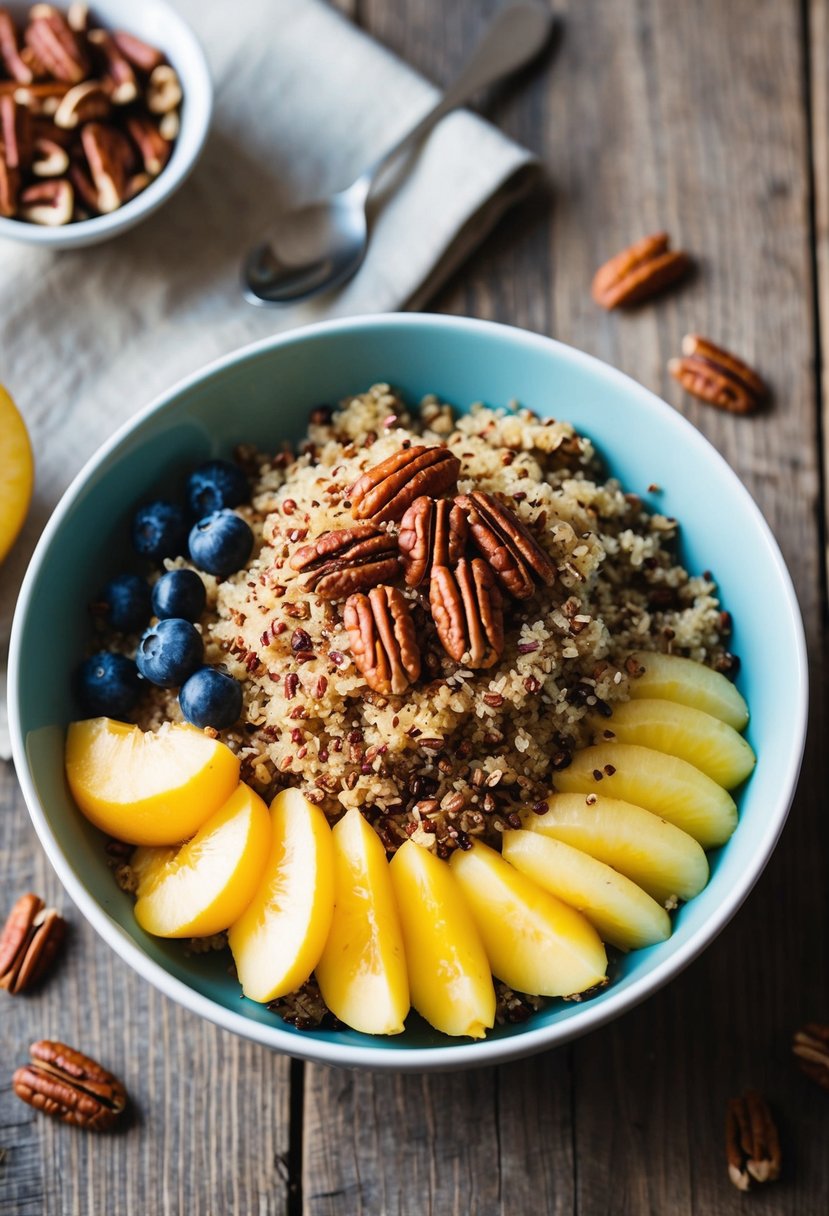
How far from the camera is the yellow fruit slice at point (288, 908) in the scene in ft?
4.07

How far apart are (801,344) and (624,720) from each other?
0.85 meters

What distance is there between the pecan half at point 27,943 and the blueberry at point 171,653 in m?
0.46

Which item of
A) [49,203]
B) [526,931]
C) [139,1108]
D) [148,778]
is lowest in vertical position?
[139,1108]

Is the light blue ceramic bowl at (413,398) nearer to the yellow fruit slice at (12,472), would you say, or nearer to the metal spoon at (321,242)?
the yellow fruit slice at (12,472)

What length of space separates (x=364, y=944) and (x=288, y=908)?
0.10 meters

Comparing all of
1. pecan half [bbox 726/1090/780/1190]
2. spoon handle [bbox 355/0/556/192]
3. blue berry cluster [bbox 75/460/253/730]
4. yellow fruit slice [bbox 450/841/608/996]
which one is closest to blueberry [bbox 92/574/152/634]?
blue berry cluster [bbox 75/460/253/730]

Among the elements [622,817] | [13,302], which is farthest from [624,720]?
[13,302]

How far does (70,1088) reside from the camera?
1.55m

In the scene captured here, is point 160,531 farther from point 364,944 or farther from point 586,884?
point 586,884

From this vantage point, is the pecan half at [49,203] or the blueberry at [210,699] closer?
the blueberry at [210,699]

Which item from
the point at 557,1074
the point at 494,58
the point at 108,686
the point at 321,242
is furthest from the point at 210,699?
the point at 494,58

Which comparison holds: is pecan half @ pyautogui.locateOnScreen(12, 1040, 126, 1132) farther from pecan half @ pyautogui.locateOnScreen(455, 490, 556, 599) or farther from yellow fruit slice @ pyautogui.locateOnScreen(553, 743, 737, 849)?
pecan half @ pyautogui.locateOnScreen(455, 490, 556, 599)

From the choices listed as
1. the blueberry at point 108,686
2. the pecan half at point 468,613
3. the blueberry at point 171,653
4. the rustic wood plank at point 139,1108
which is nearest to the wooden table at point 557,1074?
the rustic wood plank at point 139,1108

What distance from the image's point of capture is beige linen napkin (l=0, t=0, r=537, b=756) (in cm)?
176
